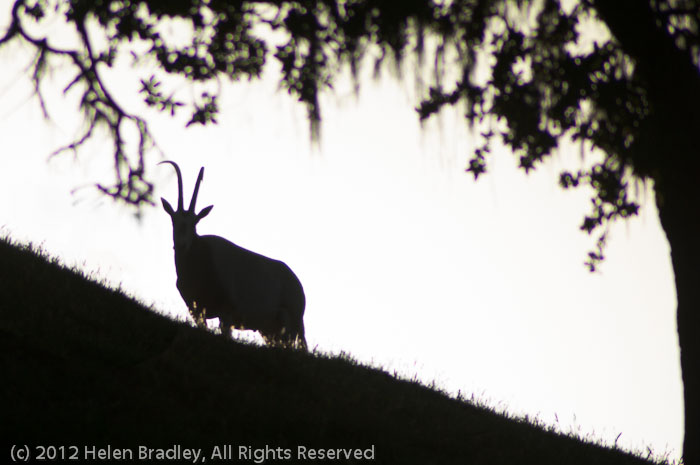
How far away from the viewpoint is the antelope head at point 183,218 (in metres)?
12.3

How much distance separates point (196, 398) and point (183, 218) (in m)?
6.23

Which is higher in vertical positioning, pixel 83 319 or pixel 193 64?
pixel 193 64

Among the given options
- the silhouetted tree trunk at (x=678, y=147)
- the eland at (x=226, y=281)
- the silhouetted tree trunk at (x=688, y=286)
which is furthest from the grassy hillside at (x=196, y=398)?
the eland at (x=226, y=281)

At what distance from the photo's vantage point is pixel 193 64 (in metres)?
7.54

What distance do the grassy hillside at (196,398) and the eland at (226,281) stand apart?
2.56m

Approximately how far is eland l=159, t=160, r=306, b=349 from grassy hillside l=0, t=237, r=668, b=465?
256 centimetres

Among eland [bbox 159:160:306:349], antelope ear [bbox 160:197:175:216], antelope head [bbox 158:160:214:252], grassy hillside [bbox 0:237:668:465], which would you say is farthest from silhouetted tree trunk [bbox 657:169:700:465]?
antelope ear [bbox 160:197:175:216]

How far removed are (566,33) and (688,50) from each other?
109 centimetres

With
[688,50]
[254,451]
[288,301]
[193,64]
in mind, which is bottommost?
[254,451]

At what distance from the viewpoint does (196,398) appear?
665cm

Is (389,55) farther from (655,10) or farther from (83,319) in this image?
(83,319)

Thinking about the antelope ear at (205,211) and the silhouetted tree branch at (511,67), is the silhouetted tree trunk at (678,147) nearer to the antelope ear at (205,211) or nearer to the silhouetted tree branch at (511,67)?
the silhouetted tree branch at (511,67)

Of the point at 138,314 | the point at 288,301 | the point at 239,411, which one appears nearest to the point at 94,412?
the point at 239,411

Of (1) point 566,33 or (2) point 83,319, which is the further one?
(2) point 83,319
